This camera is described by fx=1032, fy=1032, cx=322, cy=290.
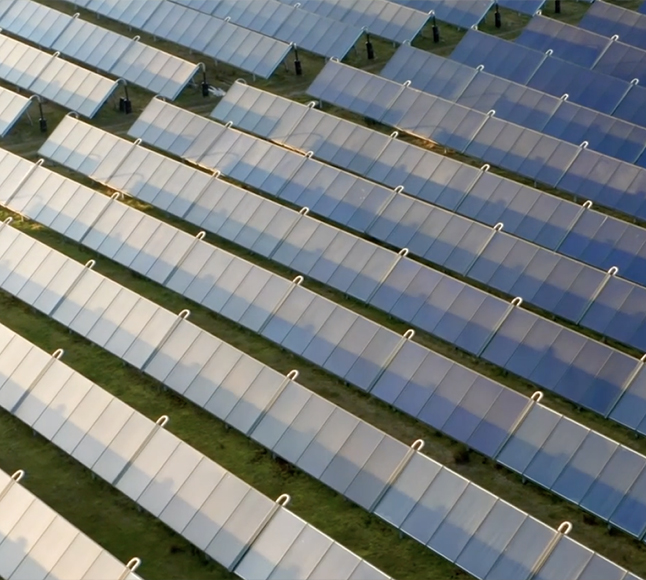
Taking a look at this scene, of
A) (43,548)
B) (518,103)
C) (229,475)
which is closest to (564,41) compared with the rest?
(518,103)

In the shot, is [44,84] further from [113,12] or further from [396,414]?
[396,414]

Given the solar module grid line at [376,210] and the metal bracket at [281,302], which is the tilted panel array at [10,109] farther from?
the metal bracket at [281,302]

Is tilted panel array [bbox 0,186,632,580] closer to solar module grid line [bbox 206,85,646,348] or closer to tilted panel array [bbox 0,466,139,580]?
tilted panel array [bbox 0,466,139,580]

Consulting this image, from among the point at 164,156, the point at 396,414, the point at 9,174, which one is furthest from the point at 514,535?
Result: the point at 9,174

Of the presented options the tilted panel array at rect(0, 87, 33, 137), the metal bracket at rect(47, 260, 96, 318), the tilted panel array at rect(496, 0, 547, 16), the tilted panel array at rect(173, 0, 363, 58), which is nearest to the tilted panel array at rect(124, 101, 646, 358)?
the tilted panel array at rect(0, 87, 33, 137)

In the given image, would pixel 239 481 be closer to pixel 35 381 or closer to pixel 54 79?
pixel 35 381

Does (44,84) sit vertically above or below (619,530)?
above
